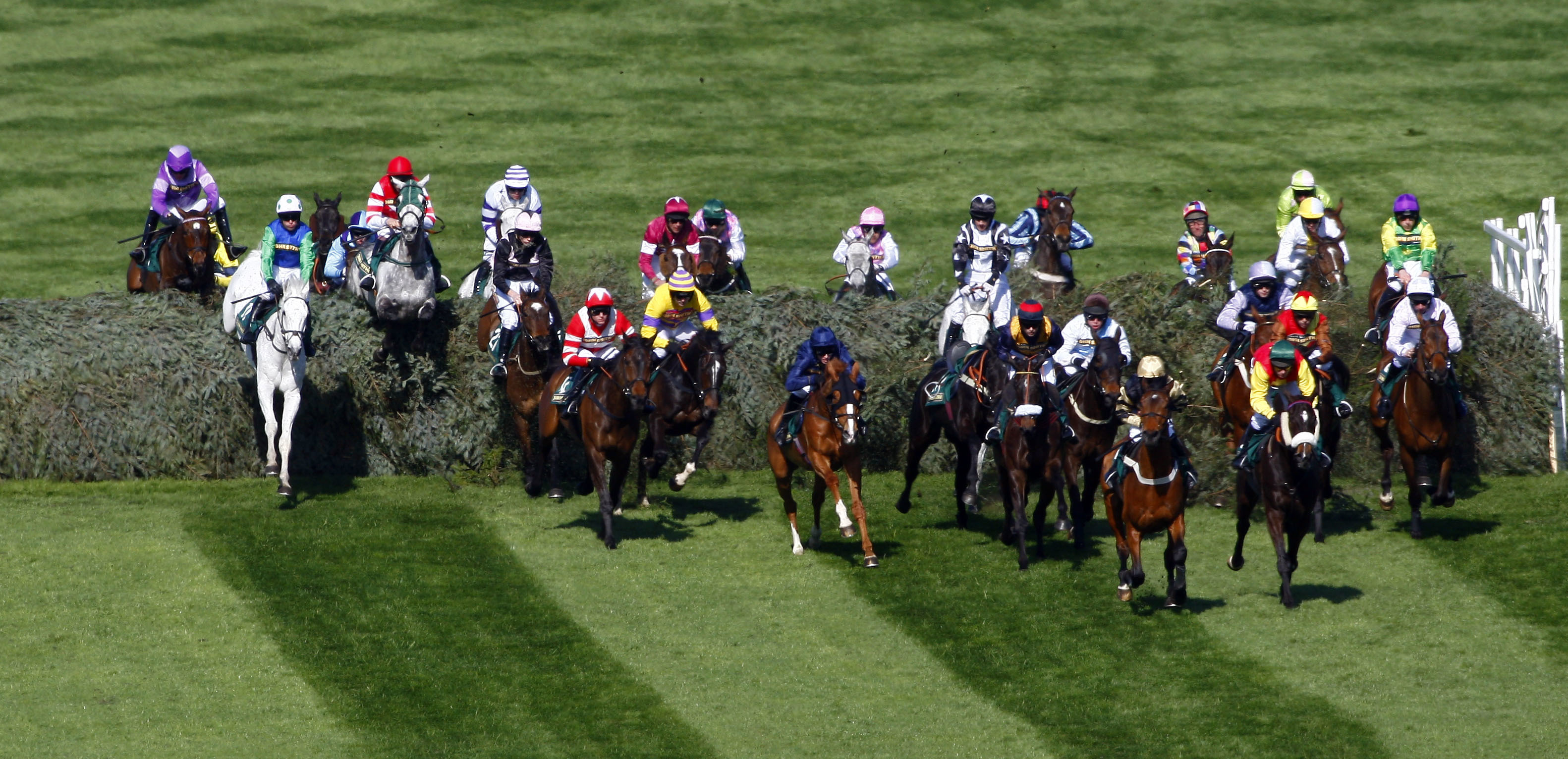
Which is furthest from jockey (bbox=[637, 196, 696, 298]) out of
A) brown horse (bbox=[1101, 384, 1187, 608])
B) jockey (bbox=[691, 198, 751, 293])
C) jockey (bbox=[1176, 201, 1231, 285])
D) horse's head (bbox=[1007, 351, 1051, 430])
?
brown horse (bbox=[1101, 384, 1187, 608])

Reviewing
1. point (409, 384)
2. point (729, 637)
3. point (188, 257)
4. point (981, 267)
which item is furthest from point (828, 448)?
point (188, 257)

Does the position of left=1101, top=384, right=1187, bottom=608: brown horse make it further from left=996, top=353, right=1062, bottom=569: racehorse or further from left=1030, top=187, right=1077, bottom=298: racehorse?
left=1030, top=187, right=1077, bottom=298: racehorse

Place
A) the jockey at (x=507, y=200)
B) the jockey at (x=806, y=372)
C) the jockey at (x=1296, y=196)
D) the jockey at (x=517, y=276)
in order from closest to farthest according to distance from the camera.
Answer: the jockey at (x=806, y=372) → the jockey at (x=517, y=276) → the jockey at (x=507, y=200) → the jockey at (x=1296, y=196)

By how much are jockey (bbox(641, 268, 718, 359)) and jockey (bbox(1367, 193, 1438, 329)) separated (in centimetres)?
768

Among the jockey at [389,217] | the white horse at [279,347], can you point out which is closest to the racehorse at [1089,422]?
the jockey at [389,217]

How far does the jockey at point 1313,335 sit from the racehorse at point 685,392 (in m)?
5.71

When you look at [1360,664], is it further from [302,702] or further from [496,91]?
[496,91]

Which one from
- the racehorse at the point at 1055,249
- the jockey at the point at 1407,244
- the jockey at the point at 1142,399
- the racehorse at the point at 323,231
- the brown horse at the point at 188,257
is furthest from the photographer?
the racehorse at the point at 1055,249

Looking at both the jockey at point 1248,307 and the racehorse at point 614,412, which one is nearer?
A: the racehorse at point 614,412

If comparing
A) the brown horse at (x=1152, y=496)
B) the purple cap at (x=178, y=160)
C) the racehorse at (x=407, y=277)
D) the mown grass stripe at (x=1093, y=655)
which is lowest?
the mown grass stripe at (x=1093, y=655)

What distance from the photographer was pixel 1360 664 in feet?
49.1

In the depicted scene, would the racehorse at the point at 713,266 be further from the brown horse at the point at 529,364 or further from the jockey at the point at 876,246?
the brown horse at the point at 529,364

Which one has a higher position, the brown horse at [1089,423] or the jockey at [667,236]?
the jockey at [667,236]

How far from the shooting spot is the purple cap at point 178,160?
2209cm
